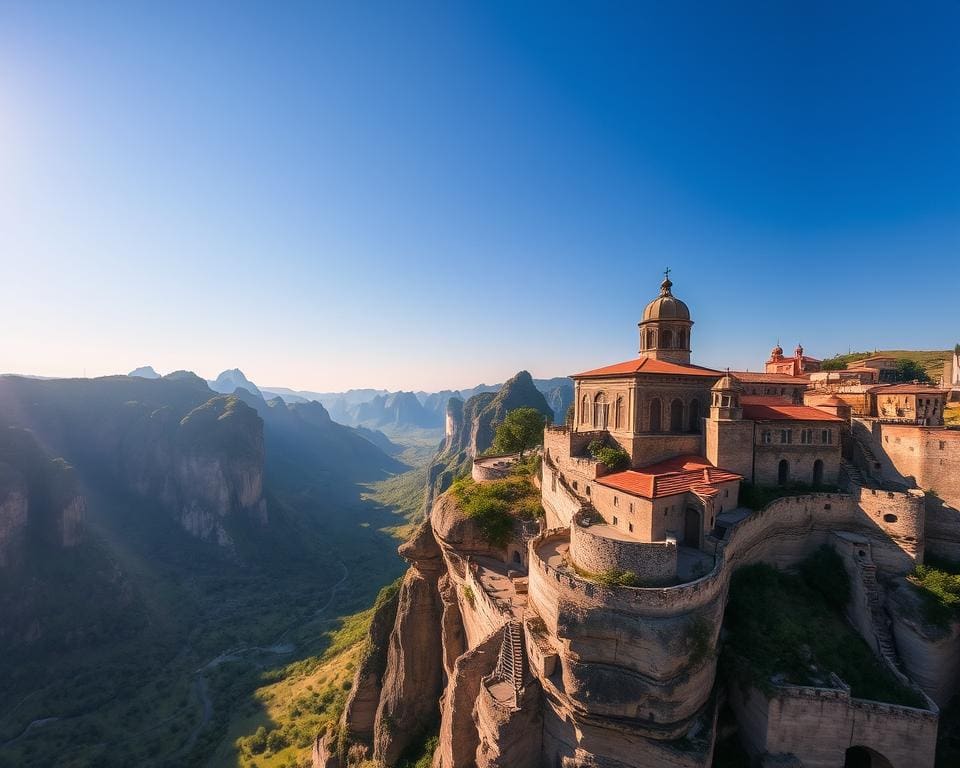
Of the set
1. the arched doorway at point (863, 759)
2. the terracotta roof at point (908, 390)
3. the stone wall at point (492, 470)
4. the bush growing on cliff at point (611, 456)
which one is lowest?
the arched doorway at point (863, 759)

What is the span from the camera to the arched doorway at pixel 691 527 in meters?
24.3

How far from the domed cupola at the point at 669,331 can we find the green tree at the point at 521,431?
18384mm

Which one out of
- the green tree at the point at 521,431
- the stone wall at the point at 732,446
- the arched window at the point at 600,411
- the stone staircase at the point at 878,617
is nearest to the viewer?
the stone staircase at the point at 878,617

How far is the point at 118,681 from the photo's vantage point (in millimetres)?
54844

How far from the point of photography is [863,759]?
72.5 feet

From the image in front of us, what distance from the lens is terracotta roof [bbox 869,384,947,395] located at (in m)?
30.3

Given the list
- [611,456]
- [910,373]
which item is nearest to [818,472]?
[611,456]

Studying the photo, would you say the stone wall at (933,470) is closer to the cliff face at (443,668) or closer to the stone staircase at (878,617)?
the stone staircase at (878,617)

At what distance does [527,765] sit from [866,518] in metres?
25.1

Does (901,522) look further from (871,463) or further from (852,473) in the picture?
(871,463)

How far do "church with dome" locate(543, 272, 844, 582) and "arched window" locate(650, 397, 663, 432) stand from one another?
0.07 m

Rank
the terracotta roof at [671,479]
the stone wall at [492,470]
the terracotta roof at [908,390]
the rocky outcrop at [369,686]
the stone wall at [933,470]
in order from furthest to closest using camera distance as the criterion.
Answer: the stone wall at [492,470] → the rocky outcrop at [369,686] → the terracotta roof at [908,390] → the stone wall at [933,470] → the terracotta roof at [671,479]

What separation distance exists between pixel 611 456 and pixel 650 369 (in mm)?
7190

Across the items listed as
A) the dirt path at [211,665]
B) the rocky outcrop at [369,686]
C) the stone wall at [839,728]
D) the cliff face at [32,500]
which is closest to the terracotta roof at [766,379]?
the stone wall at [839,728]
